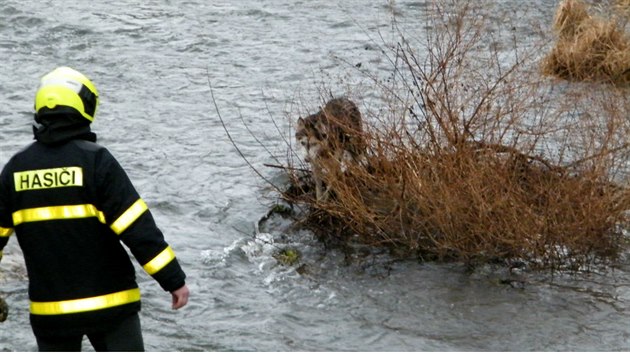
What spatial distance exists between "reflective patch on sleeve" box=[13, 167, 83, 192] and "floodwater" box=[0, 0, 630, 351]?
108 inches

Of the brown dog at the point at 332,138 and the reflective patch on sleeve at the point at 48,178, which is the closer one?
the reflective patch on sleeve at the point at 48,178

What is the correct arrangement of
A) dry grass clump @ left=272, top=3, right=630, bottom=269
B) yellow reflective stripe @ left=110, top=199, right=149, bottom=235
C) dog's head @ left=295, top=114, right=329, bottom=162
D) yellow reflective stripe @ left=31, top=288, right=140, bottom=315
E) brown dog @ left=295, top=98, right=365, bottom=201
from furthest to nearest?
1. dog's head @ left=295, top=114, right=329, bottom=162
2. brown dog @ left=295, top=98, right=365, bottom=201
3. dry grass clump @ left=272, top=3, right=630, bottom=269
4. yellow reflective stripe @ left=31, top=288, right=140, bottom=315
5. yellow reflective stripe @ left=110, top=199, right=149, bottom=235

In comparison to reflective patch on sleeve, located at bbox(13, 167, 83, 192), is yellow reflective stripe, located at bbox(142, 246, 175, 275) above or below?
below

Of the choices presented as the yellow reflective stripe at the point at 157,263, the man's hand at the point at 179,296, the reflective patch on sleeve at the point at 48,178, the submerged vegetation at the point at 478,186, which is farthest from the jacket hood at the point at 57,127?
the submerged vegetation at the point at 478,186

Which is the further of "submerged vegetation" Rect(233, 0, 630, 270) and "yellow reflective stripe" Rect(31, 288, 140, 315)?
"submerged vegetation" Rect(233, 0, 630, 270)

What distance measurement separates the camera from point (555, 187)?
9359mm

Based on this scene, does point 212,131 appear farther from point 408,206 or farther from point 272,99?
point 408,206

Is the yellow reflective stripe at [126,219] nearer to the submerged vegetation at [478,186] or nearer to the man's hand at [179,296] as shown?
the man's hand at [179,296]

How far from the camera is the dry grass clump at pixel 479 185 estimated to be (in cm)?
920

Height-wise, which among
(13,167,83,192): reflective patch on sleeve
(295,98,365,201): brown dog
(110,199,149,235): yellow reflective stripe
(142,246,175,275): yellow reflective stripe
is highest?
(13,167,83,192): reflective patch on sleeve

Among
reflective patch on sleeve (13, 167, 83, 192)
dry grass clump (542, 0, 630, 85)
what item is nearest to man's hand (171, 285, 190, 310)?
reflective patch on sleeve (13, 167, 83, 192)

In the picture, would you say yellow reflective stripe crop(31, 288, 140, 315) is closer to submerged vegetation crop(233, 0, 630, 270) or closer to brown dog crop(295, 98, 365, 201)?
submerged vegetation crop(233, 0, 630, 270)

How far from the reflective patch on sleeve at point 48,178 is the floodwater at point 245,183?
2.75m

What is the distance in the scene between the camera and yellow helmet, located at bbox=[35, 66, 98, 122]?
5223mm
